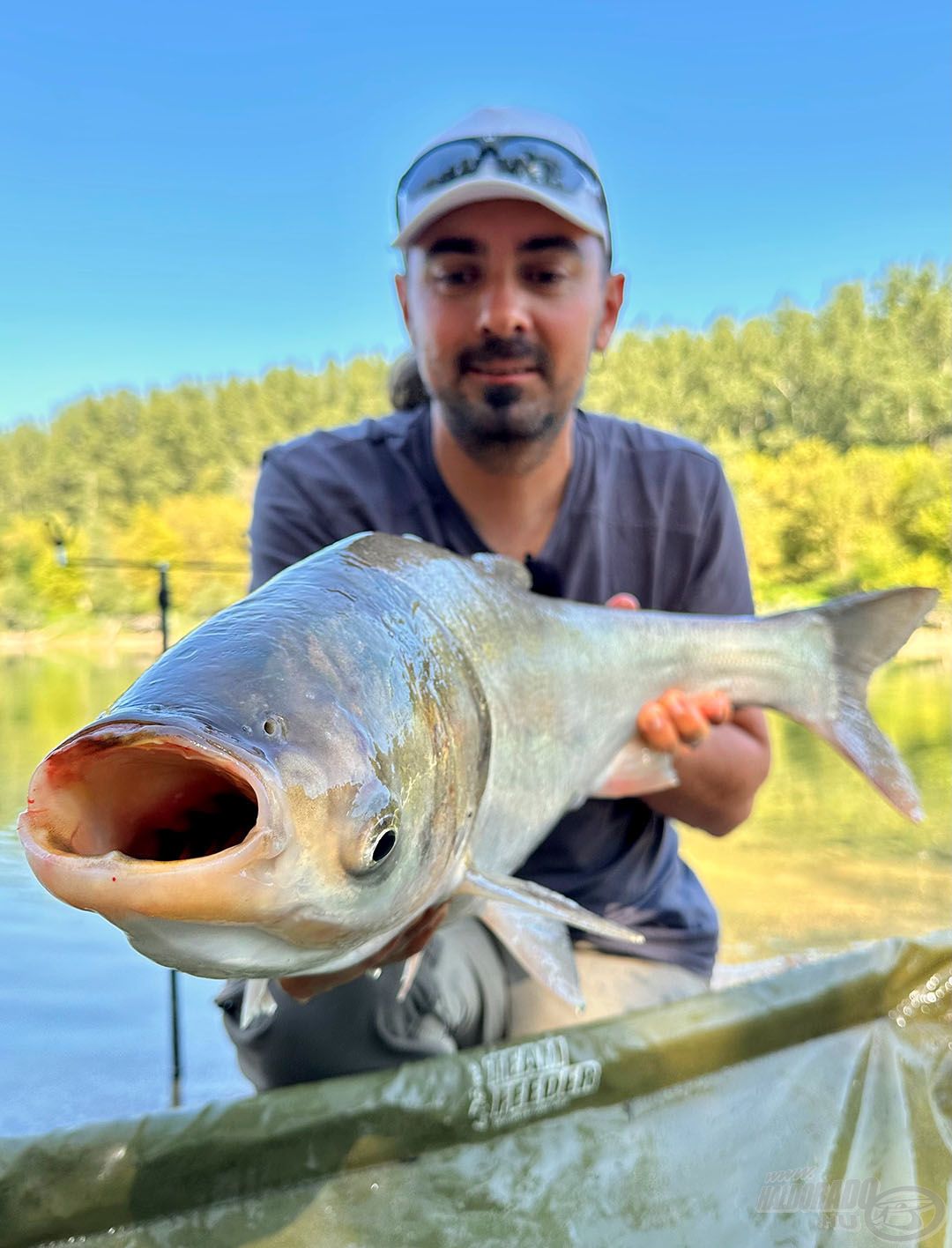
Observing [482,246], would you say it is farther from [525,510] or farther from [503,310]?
[525,510]

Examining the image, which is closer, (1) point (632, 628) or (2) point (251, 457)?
(1) point (632, 628)

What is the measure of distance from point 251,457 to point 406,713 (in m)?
35.8

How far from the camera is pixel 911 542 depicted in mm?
21844

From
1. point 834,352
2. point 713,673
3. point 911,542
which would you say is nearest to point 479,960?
point 713,673

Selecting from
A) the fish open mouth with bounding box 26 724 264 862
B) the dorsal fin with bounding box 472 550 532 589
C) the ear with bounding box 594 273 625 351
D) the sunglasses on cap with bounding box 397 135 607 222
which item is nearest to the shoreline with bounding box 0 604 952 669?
the ear with bounding box 594 273 625 351

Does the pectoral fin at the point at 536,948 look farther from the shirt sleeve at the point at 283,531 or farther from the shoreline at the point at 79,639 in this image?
the shoreline at the point at 79,639

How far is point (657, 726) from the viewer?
1.67 m

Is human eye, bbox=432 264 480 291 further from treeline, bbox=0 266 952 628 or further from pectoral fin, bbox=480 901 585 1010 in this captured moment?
treeline, bbox=0 266 952 628

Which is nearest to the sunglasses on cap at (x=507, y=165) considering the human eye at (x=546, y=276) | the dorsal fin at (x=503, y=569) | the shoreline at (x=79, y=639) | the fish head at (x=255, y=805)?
the human eye at (x=546, y=276)

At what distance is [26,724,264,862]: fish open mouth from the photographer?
0.63m

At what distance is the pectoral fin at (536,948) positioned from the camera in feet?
3.95

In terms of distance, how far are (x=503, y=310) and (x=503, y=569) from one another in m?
0.64

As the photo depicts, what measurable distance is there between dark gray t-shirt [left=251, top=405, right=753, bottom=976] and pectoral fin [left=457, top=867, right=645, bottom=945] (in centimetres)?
89

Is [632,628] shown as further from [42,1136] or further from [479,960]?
[42,1136]
